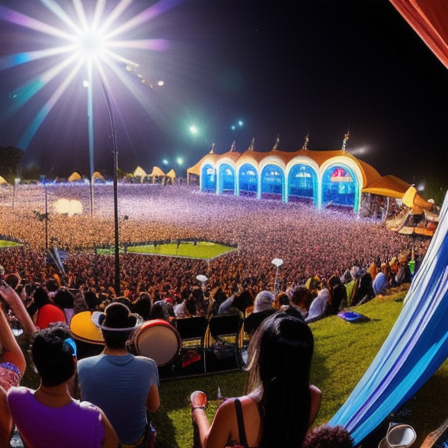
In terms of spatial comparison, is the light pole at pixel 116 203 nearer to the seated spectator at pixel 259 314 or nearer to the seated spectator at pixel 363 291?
the seated spectator at pixel 259 314

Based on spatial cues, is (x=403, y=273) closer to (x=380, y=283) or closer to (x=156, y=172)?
(x=380, y=283)

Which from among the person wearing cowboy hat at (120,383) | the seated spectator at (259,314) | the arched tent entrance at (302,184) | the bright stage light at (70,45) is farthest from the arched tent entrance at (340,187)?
the person wearing cowboy hat at (120,383)

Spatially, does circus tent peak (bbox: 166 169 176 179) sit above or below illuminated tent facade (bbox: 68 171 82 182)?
above

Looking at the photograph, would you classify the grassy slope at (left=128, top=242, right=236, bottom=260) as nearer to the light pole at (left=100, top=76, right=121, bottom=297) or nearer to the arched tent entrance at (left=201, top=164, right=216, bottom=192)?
the light pole at (left=100, top=76, right=121, bottom=297)

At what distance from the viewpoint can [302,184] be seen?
741 cm

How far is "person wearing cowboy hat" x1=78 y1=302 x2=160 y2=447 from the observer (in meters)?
2.38

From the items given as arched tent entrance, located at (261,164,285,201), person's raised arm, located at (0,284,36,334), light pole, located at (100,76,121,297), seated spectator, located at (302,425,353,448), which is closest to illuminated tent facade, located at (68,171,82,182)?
light pole, located at (100,76,121,297)

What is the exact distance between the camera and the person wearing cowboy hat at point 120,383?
2377 mm

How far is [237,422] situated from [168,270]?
16.7ft

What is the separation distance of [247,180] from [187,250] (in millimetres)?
1431

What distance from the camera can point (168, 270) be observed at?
685 cm

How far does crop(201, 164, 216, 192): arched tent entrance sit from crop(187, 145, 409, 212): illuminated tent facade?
0.23 meters

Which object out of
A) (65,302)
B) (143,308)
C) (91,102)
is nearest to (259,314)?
(143,308)

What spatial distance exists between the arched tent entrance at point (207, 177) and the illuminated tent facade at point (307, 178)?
0.23 meters
